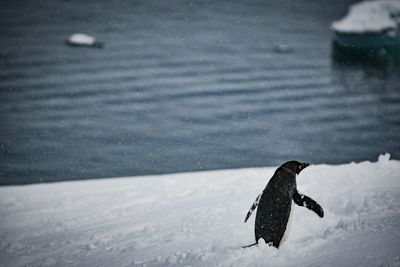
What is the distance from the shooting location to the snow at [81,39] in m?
27.7

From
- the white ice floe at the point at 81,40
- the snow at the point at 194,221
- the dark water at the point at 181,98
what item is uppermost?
the snow at the point at 194,221

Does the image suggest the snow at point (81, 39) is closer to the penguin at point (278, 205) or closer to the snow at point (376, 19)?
the snow at point (376, 19)

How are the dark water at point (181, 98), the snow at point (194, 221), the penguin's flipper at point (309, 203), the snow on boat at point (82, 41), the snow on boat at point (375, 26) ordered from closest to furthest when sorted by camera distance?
1. the snow at point (194, 221)
2. the penguin's flipper at point (309, 203)
3. the dark water at point (181, 98)
4. the snow on boat at point (375, 26)
5. the snow on boat at point (82, 41)

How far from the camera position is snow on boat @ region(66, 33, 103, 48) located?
27.6 metres

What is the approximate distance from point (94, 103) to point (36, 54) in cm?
782

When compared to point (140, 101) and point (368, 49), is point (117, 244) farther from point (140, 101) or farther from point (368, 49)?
point (368, 49)

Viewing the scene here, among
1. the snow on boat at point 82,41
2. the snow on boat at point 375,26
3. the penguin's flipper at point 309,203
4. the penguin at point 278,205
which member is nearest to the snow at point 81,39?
the snow on boat at point 82,41

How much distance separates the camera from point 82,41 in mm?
28266

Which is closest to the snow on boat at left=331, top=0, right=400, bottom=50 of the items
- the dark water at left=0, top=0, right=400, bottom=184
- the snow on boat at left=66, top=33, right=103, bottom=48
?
the dark water at left=0, top=0, right=400, bottom=184

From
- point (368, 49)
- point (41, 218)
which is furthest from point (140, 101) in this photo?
point (41, 218)

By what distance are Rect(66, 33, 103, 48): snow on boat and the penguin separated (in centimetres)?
2346

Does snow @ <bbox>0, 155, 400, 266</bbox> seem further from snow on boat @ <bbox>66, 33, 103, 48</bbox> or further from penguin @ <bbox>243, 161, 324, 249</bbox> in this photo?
snow on boat @ <bbox>66, 33, 103, 48</bbox>

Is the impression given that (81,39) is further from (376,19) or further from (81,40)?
(376,19)

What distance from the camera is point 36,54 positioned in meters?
25.9
